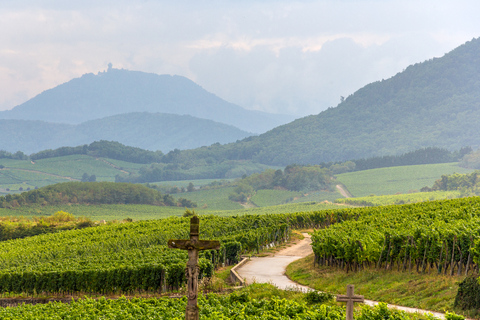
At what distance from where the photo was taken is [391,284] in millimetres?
22719

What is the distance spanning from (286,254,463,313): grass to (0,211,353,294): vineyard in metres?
5.98

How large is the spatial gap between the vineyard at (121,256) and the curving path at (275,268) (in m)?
2.00

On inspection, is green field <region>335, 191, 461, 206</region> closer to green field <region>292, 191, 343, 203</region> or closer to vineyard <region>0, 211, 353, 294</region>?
green field <region>292, 191, 343, 203</region>

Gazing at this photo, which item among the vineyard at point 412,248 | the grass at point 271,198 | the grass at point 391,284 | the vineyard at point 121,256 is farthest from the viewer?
the grass at point 271,198

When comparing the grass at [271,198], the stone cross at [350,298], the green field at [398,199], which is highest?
the stone cross at [350,298]

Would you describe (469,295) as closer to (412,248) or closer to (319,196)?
(412,248)

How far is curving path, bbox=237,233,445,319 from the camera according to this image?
2708 cm

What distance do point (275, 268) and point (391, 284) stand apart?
10594mm

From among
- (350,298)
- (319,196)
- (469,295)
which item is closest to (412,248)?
(469,295)

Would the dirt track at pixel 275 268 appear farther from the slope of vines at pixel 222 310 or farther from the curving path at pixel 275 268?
the slope of vines at pixel 222 310

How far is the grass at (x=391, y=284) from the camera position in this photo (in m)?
19.0

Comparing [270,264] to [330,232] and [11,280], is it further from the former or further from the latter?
[11,280]

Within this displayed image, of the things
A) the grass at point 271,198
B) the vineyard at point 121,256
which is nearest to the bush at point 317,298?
the vineyard at point 121,256

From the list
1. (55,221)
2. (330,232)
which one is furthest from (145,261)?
(55,221)
